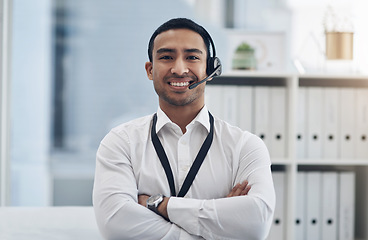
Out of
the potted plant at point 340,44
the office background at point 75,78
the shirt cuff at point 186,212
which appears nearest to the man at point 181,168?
the shirt cuff at point 186,212

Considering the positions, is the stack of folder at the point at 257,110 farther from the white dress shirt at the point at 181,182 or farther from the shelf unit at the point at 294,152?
the white dress shirt at the point at 181,182

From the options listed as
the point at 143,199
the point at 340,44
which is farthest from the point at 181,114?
the point at 340,44

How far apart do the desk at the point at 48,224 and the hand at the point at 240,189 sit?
616 mm

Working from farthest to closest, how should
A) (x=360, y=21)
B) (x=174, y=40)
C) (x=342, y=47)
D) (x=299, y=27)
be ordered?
(x=299, y=27)
(x=360, y=21)
(x=342, y=47)
(x=174, y=40)

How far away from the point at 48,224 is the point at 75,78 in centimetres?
206

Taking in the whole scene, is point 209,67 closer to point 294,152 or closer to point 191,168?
point 191,168

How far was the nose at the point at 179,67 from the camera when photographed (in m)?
1.51

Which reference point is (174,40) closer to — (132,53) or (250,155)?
(250,155)

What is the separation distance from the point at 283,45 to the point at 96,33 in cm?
158

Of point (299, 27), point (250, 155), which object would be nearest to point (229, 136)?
point (250, 155)

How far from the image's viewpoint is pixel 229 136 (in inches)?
64.4

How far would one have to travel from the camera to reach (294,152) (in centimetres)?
281

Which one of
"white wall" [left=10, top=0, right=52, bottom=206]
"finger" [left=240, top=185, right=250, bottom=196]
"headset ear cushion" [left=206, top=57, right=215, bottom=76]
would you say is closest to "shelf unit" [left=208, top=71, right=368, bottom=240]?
"headset ear cushion" [left=206, top=57, right=215, bottom=76]

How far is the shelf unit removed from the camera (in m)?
2.80
